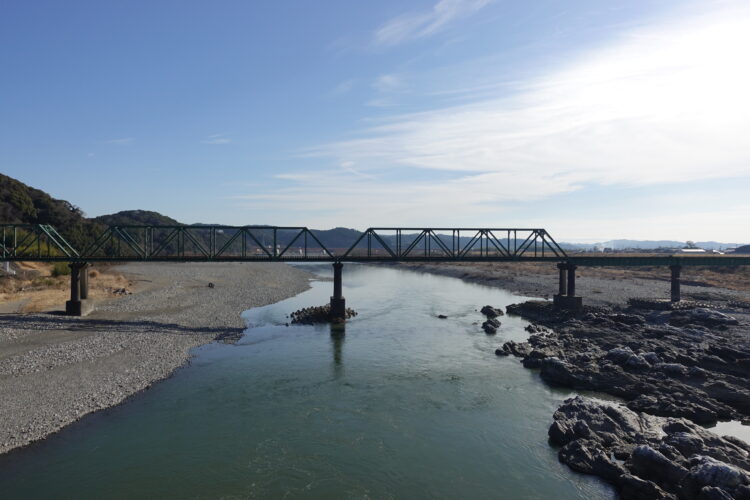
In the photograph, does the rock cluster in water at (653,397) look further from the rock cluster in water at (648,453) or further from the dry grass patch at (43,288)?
the dry grass patch at (43,288)

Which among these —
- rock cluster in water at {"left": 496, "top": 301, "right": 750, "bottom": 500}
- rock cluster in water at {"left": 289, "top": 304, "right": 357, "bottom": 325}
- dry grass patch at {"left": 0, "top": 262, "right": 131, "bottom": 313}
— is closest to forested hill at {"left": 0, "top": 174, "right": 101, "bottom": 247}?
dry grass patch at {"left": 0, "top": 262, "right": 131, "bottom": 313}

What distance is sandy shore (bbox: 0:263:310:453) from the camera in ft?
63.1

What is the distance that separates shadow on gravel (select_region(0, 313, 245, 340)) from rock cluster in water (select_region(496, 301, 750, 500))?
81.8 feet

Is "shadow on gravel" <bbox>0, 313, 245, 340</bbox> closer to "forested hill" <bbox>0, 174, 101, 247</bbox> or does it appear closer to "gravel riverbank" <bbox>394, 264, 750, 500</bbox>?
"gravel riverbank" <bbox>394, 264, 750, 500</bbox>

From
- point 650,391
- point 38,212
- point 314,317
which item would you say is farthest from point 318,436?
point 38,212

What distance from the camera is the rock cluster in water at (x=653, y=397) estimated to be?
14750mm

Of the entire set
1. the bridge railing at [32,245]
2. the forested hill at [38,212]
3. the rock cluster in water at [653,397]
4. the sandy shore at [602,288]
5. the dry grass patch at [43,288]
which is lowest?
the rock cluster in water at [653,397]

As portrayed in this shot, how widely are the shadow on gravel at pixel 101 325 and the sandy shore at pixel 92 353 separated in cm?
7

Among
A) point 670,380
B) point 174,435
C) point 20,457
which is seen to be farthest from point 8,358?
point 670,380

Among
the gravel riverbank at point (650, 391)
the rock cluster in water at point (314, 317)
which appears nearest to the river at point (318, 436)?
the gravel riverbank at point (650, 391)

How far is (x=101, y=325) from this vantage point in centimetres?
3650

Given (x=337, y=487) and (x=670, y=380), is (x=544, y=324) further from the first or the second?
(x=337, y=487)

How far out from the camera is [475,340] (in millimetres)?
36594

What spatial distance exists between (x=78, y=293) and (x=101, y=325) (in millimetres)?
7473
